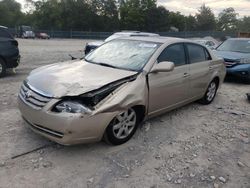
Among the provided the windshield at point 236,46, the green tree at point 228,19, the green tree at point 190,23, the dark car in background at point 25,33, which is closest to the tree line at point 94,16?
the green tree at point 190,23

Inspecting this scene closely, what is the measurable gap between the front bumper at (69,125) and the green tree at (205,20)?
92320 millimetres

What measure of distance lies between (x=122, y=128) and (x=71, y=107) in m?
0.95

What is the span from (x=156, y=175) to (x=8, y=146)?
212 cm

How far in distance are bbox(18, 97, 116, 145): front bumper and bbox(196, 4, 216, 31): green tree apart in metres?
92.3

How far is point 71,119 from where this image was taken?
12.5 ft

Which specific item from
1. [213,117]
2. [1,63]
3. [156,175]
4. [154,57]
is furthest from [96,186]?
[1,63]

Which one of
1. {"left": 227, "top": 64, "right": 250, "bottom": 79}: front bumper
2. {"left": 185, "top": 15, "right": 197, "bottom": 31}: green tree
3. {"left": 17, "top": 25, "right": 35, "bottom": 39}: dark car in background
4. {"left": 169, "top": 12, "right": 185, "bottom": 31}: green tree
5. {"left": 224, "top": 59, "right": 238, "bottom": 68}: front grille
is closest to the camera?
{"left": 227, "top": 64, "right": 250, "bottom": 79}: front bumper

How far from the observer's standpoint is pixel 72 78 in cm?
440

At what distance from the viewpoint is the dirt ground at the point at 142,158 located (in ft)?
12.0

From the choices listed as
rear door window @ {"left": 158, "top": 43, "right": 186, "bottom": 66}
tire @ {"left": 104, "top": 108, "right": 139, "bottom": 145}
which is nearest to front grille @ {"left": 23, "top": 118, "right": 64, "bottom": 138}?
tire @ {"left": 104, "top": 108, "right": 139, "bottom": 145}

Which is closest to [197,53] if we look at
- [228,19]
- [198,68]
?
[198,68]

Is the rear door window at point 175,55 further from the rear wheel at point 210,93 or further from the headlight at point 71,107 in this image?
the headlight at point 71,107

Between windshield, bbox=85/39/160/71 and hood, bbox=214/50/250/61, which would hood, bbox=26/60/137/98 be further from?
hood, bbox=214/50/250/61

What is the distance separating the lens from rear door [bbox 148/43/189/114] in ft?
16.2
